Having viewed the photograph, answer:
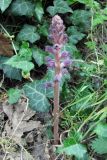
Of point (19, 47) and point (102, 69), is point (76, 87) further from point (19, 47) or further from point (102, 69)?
point (19, 47)

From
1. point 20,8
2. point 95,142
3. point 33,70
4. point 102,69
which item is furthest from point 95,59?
point 95,142

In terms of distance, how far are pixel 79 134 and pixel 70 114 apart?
257mm

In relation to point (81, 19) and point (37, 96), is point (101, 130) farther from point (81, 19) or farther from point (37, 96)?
point (81, 19)

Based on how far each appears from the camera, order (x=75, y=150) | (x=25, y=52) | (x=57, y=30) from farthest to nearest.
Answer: (x=25, y=52)
(x=75, y=150)
(x=57, y=30)

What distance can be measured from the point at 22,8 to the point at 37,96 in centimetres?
63

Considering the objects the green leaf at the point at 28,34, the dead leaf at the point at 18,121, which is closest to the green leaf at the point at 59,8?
the green leaf at the point at 28,34

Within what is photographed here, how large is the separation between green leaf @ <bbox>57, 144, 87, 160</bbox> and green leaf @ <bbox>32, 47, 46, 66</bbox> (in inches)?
26.8

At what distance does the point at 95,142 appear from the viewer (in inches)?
87.4

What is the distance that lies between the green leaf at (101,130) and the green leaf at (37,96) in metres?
0.37

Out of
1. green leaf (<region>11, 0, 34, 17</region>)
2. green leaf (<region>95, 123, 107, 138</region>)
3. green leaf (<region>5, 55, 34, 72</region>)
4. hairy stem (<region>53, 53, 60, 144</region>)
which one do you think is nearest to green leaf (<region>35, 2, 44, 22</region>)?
green leaf (<region>11, 0, 34, 17</region>)

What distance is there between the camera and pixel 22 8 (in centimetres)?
273

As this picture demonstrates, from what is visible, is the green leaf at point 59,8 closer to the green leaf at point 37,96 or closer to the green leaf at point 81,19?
the green leaf at point 81,19

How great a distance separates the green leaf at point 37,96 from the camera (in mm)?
2445

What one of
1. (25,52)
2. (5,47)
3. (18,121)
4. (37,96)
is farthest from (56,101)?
(5,47)
